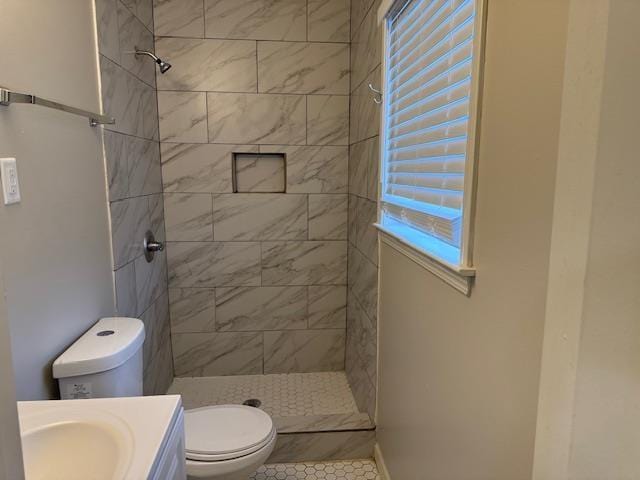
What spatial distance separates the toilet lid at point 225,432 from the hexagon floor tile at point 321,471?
437 millimetres

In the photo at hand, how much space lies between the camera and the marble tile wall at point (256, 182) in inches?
103

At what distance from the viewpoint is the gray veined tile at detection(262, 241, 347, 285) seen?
2824 mm

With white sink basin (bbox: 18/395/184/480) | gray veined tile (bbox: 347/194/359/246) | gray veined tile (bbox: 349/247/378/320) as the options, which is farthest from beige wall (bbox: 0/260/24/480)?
gray veined tile (bbox: 347/194/359/246)

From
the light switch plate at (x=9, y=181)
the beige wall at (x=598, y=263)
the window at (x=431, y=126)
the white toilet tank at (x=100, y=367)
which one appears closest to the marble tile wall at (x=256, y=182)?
the window at (x=431, y=126)

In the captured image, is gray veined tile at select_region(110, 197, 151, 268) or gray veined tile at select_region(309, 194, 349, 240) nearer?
gray veined tile at select_region(110, 197, 151, 268)

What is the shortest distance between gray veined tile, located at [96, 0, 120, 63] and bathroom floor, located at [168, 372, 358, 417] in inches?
72.9

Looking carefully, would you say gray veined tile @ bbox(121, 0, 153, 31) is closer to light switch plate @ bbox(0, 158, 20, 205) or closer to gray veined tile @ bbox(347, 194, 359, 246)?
light switch plate @ bbox(0, 158, 20, 205)

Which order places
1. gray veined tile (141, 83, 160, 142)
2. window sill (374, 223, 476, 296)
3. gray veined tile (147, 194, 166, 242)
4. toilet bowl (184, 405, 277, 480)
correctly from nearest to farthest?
window sill (374, 223, 476, 296), toilet bowl (184, 405, 277, 480), gray veined tile (141, 83, 160, 142), gray veined tile (147, 194, 166, 242)

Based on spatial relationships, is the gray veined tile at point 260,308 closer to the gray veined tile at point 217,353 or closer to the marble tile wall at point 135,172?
the gray veined tile at point 217,353

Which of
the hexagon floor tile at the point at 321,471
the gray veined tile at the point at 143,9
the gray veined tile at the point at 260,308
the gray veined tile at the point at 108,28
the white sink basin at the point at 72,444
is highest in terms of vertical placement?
the gray veined tile at the point at 143,9

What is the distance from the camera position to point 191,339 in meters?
2.84

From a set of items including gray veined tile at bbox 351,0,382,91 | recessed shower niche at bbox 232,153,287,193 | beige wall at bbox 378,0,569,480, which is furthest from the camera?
recessed shower niche at bbox 232,153,287,193

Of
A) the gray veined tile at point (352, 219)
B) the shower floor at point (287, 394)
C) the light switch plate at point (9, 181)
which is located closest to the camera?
the light switch plate at point (9, 181)

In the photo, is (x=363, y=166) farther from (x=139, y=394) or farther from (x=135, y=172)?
(x=139, y=394)
